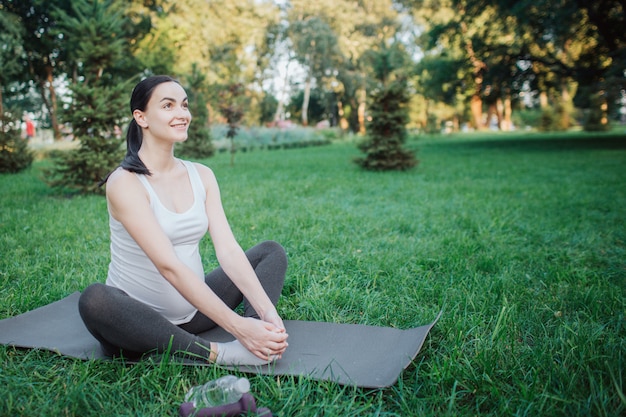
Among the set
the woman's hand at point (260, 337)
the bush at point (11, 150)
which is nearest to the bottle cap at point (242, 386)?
the woman's hand at point (260, 337)

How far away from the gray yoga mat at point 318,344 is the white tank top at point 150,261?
29cm

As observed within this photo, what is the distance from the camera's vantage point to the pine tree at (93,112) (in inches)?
243

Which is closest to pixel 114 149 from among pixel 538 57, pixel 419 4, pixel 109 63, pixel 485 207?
pixel 109 63

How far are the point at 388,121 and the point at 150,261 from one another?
8.12 meters

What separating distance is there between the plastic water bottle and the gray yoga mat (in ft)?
0.80

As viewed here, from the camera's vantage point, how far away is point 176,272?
1699mm

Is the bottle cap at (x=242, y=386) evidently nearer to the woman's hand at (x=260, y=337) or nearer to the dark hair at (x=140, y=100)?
the woman's hand at (x=260, y=337)

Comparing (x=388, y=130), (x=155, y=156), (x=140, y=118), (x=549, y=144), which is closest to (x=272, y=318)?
(x=155, y=156)

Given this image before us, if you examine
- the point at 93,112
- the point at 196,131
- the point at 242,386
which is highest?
the point at 196,131

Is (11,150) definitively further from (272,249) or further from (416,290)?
(416,290)

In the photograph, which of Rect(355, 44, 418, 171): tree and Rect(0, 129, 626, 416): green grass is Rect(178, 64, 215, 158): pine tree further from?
Rect(0, 129, 626, 416): green grass

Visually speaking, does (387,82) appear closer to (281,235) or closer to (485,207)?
(485,207)

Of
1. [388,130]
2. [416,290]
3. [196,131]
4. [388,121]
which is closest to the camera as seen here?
[416,290]

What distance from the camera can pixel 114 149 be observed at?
653cm
